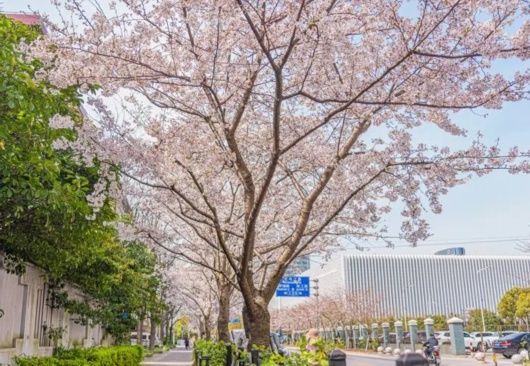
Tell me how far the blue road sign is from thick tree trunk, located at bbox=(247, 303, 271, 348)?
55.4 ft

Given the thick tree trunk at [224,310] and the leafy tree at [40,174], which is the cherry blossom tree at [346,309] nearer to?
the thick tree trunk at [224,310]

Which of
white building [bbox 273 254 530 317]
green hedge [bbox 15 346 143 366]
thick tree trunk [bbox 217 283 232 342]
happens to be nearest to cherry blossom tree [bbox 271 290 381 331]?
green hedge [bbox 15 346 143 366]

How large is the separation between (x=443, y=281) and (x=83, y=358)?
98.3 metres

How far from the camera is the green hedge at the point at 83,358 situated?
8754 mm

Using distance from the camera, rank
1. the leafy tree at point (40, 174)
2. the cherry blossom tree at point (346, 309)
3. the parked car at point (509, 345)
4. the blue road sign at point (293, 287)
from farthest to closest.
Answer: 1. the cherry blossom tree at point (346, 309)
2. the parked car at point (509, 345)
3. the blue road sign at point (293, 287)
4. the leafy tree at point (40, 174)

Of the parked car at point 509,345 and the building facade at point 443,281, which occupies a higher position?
the building facade at point 443,281

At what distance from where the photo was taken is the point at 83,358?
11547mm

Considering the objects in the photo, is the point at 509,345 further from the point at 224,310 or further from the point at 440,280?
the point at 440,280

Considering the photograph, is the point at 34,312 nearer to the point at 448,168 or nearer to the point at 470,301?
the point at 448,168

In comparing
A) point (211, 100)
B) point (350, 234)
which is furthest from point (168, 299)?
point (211, 100)

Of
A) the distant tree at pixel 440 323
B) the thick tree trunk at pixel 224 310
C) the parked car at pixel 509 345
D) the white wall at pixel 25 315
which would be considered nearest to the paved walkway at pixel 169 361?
the white wall at pixel 25 315

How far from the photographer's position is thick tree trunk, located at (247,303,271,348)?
7250 mm

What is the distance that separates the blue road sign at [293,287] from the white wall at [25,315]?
11554mm

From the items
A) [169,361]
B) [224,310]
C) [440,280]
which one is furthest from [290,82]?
[440,280]
